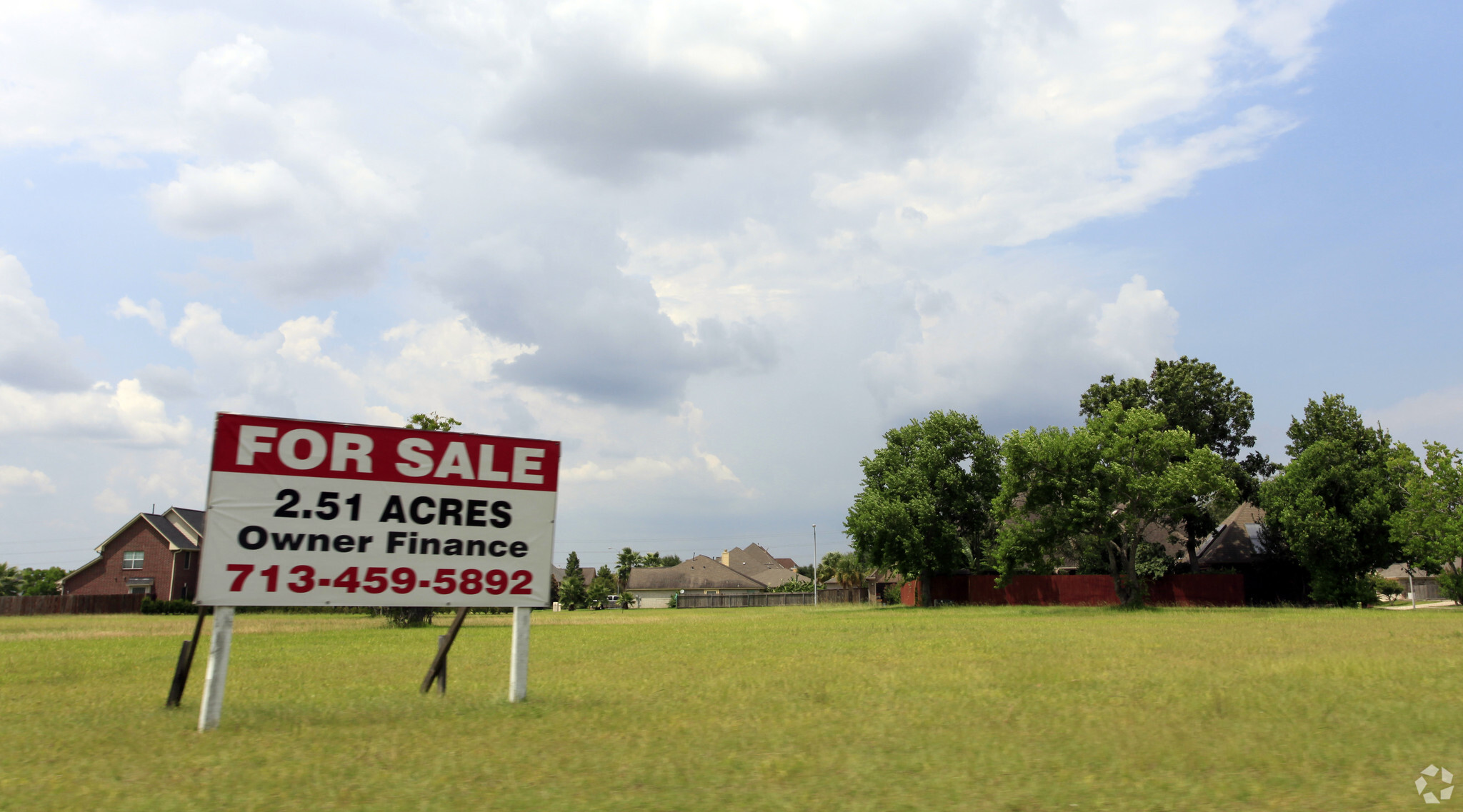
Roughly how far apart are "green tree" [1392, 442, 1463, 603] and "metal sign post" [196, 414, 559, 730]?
149 ft

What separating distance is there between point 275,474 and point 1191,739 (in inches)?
438

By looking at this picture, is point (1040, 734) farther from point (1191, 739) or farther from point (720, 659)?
point (720, 659)

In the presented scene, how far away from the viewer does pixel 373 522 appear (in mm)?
12180

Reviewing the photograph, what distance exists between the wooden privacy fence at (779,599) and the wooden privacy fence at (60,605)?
4934 centimetres

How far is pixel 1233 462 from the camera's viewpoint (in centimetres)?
5916

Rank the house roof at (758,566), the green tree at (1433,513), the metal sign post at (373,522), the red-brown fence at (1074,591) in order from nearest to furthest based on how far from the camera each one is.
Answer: the metal sign post at (373,522)
the green tree at (1433,513)
the red-brown fence at (1074,591)
the house roof at (758,566)

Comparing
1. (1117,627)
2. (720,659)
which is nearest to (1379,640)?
(1117,627)

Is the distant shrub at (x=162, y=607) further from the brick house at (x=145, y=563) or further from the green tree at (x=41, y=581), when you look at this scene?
the green tree at (x=41, y=581)

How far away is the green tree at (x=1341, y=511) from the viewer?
46656 millimetres

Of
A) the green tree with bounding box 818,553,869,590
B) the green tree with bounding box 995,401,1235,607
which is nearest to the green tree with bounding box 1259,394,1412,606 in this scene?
the green tree with bounding box 995,401,1235,607

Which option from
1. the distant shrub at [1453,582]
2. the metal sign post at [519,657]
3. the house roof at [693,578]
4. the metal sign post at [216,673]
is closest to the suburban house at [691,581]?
the house roof at [693,578]

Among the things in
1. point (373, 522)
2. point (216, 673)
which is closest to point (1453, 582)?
point (373, 522)

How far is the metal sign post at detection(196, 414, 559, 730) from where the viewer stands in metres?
11.4

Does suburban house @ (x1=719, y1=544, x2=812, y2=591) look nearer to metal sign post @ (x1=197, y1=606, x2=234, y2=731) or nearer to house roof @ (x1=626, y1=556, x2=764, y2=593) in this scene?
house roof @ (x1=626, y1=556, x2=764, y2=593)
